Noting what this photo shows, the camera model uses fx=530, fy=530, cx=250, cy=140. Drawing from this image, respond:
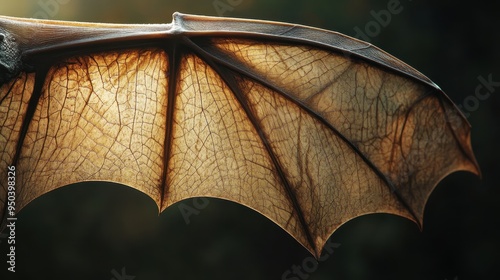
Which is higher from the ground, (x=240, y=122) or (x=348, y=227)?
(x=240, y=122)

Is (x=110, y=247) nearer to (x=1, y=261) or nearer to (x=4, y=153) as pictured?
(x=1, y=261)

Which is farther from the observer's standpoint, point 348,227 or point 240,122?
point 348,227

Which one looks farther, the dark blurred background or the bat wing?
the dark blurred background

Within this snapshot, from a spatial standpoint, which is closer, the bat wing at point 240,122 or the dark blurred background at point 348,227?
the bat wing at point 240,122
